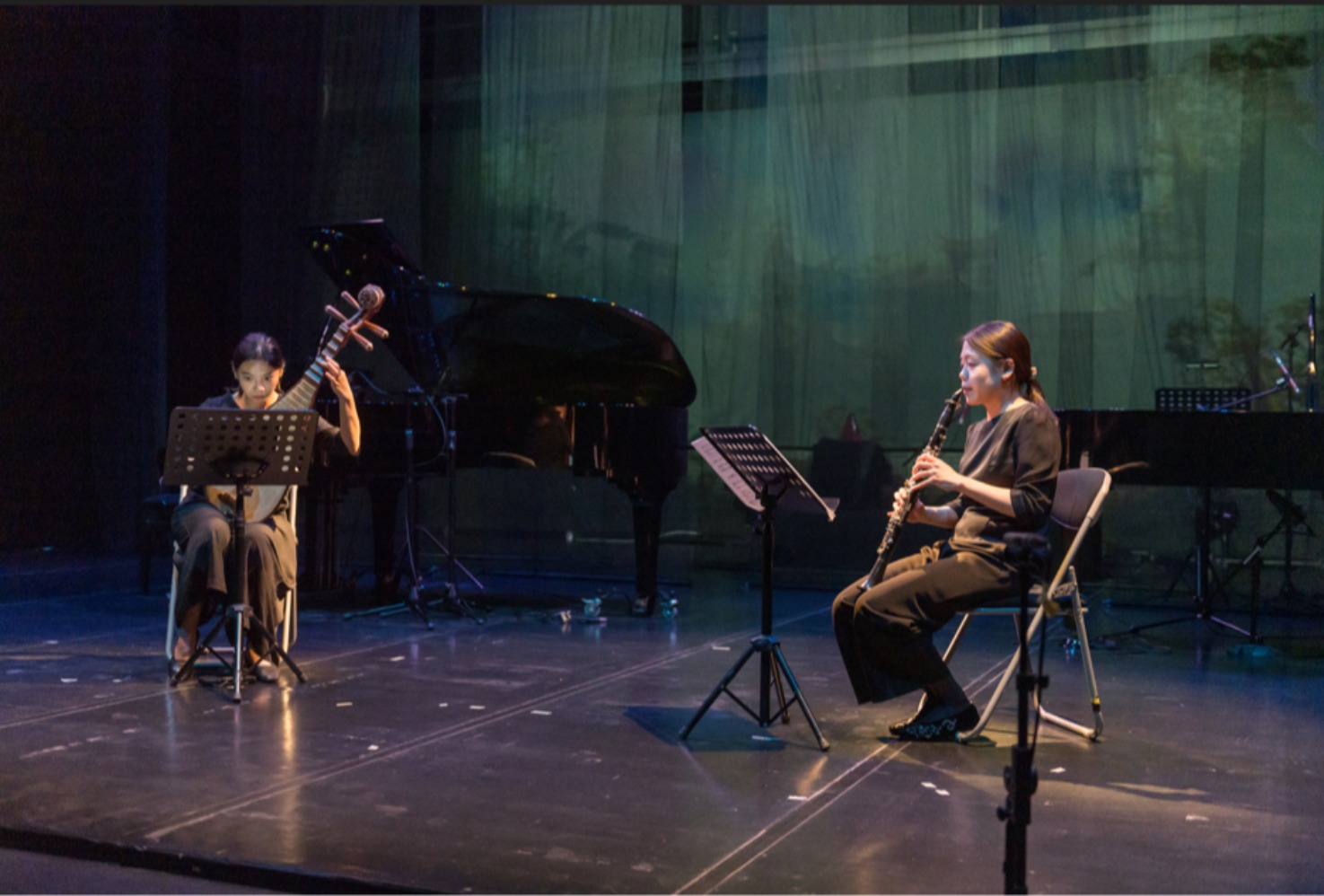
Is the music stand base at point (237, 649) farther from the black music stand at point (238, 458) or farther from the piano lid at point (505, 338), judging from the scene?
the piano lid at point (505, 338)

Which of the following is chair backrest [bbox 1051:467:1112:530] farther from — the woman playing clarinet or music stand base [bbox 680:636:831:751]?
music stand base [bbox 680:636:831:751]

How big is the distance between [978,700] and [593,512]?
15.3ft

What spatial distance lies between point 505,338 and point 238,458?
2.55 m

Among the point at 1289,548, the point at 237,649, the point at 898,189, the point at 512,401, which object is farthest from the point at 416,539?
the point at 1289,548

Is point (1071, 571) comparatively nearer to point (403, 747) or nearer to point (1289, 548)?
→ point (403, 747)

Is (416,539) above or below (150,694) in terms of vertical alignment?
above

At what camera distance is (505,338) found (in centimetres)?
715

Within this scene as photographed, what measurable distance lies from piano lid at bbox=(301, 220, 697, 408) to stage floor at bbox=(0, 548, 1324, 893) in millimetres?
1690

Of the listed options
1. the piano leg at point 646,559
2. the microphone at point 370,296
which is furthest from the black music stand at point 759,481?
the piano leg at point 646,559

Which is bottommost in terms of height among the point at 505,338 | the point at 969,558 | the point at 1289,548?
the point at 1289,548

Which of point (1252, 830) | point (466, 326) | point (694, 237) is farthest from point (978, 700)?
point (694, 237)

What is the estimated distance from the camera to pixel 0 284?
29.7 feet

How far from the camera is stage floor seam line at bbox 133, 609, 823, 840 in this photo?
10.8 feet

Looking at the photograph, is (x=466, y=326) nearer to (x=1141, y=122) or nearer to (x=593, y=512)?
(x=593, y=512)
